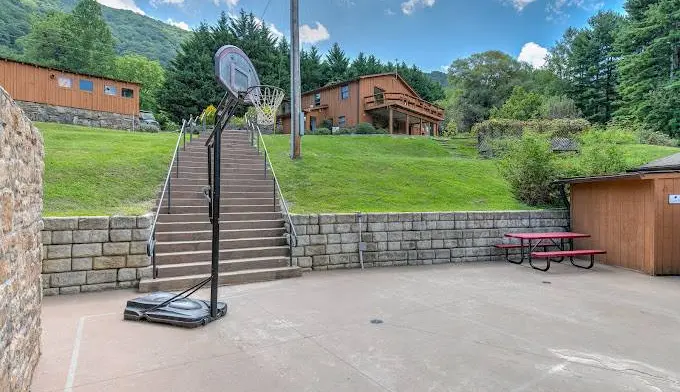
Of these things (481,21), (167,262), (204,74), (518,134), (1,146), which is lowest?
(167,262)

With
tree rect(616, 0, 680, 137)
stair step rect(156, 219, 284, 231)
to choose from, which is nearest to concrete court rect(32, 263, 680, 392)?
stair step rect(156, 219, 284, 231)

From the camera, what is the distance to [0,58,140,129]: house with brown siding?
1719 centimetres

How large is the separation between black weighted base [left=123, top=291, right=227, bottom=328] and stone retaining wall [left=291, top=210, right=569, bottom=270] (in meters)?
2.63

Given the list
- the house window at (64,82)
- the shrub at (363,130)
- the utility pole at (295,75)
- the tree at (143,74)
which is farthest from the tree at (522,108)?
the tree at (143,74)

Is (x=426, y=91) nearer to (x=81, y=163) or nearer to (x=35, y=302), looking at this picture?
(x=81, y=163)

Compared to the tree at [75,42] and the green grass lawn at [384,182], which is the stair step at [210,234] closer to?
the green grass lawn at [384,182]

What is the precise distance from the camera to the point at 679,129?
24.7 metres

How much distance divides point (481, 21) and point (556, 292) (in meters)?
40.3

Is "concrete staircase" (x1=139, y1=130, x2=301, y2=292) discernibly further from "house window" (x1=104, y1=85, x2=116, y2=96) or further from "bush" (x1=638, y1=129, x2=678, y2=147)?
"bush" (x1=638, y1=129, x2=678, y2=147)

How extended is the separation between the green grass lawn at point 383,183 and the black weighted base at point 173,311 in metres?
3.66

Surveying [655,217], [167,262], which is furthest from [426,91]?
[167,262]

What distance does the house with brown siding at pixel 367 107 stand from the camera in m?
24.4

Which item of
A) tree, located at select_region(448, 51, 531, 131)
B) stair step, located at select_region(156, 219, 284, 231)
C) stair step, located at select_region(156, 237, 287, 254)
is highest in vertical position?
tree, located at select_region(448, 51, 531, 131)

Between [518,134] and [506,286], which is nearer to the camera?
[506,286]
